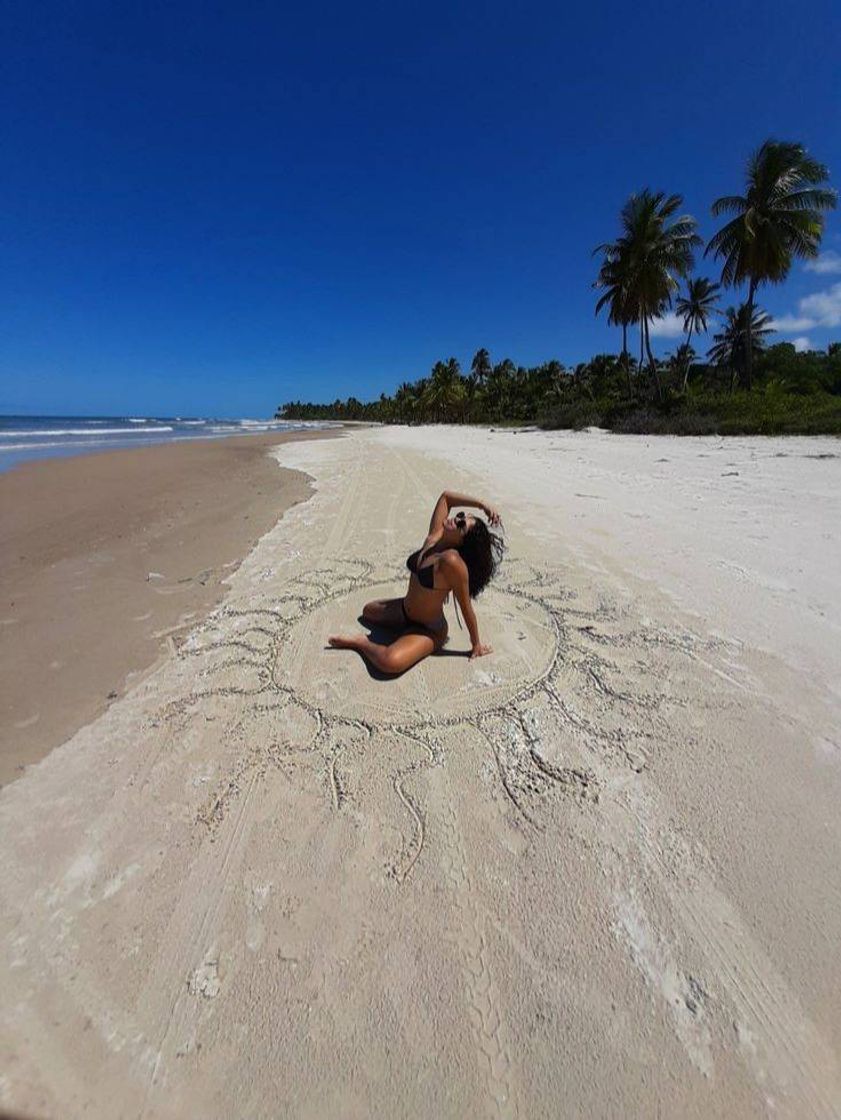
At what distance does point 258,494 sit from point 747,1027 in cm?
966

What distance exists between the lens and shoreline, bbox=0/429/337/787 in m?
2.87

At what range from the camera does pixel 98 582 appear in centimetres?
473

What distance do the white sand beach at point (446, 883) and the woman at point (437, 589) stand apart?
5.4 inches

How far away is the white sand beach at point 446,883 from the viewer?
124 centimetres

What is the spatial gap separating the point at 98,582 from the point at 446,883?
4598 millimetres

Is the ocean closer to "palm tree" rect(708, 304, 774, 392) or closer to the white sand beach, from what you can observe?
the white sand beach

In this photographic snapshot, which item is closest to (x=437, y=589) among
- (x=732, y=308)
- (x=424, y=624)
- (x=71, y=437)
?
(x=424, y=624)

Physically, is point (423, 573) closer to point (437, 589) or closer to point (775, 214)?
point (437, 589)

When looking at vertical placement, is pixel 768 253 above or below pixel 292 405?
above

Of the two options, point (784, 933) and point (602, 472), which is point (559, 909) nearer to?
point (784, 933)

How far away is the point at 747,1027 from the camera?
130cm

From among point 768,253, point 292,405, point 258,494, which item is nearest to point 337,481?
point 258,494

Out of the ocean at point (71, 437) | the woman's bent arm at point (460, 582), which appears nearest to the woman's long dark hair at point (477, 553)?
the woman's bent arm at point (460, 582)

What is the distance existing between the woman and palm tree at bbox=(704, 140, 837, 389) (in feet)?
83.5
